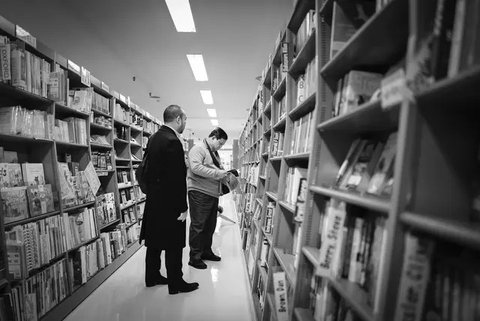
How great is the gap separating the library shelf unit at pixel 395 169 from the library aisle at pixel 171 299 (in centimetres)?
94

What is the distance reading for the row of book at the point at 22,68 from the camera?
1550 millimetres

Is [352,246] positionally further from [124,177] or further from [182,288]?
[124,177]

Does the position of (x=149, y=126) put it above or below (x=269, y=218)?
above

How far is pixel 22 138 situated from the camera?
66.5 inches

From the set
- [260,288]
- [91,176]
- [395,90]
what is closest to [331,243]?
[395,90]

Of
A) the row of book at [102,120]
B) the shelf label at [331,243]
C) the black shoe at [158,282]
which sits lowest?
the black shoe at [158,282]

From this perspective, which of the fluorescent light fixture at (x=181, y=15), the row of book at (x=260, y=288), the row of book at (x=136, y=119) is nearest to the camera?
the row of book at (x=260, y=288)

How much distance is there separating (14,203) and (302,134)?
1.90 m

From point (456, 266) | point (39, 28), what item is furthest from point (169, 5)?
point (456, 266)

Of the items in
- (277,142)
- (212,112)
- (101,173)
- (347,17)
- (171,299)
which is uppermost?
(212,112)

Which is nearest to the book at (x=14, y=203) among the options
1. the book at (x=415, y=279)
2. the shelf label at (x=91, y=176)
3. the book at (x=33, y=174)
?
the book at (x=33, y=174)

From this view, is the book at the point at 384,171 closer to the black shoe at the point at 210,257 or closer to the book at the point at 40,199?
the book at the point at 40,199

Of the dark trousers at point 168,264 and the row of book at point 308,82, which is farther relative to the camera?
the dark trousers at point 168,264

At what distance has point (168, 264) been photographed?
2.22 meters
